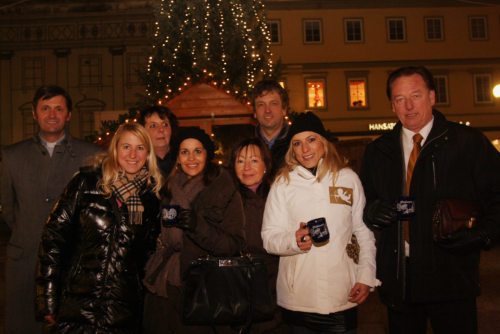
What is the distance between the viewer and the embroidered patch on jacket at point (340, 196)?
11.1 feet

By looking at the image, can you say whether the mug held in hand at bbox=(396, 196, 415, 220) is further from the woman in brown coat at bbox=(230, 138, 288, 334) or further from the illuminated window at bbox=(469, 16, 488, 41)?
the illuminated window at bbox=(469, 16, 488, 41)

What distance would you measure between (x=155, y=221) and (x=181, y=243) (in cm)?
29

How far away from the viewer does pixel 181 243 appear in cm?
360

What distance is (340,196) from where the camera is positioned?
3418 mm

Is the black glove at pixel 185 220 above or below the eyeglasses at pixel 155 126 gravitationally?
below

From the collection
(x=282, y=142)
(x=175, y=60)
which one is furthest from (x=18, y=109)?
(x=282, y=142)

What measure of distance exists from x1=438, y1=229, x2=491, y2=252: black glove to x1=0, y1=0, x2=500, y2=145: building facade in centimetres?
2855

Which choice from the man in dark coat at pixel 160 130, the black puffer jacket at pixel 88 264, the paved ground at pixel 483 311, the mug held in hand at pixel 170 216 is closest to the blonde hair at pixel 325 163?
the mug held in hand at pixel 170 216

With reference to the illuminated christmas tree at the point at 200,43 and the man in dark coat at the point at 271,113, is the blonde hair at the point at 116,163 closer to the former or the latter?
the man in dark coat at the point at 271,113

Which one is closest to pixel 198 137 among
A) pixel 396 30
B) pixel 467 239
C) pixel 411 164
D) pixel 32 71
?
pixel 411 164

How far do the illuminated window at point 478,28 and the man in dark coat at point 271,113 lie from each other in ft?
108

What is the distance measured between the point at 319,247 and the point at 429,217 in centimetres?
82

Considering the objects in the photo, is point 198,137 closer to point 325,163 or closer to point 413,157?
point 325,163

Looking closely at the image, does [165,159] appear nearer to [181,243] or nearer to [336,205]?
[181,243]
